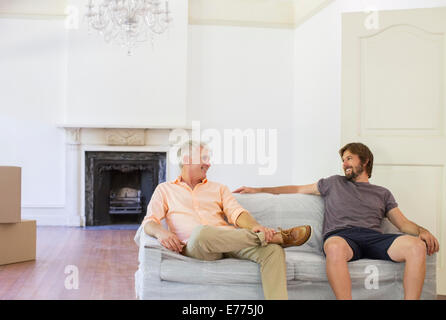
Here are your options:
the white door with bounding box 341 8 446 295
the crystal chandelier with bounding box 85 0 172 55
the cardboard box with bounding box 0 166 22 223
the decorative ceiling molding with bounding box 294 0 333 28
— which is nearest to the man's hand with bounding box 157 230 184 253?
the white door with bounding box 341 8 446 295

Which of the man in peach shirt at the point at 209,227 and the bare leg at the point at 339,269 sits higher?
the man in peach shirt at the point at 209,227

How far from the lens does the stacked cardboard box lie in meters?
4.09

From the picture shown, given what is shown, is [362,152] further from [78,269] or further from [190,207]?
[78,269]

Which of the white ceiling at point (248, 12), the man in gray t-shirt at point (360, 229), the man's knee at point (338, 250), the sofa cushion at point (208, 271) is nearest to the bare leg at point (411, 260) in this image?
the man in gray t-shirt at point (360, 229)

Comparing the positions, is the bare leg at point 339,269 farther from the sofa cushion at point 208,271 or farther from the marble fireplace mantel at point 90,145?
the marble fireplace mantel at point 90,145

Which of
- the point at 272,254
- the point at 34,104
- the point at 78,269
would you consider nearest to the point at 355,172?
the point at 272,254

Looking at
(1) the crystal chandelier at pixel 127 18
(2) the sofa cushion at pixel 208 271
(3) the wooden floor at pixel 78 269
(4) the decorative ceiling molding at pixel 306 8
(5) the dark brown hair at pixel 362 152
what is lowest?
(3) the wooden floor at pixel 78 269

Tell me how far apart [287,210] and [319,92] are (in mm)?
2878

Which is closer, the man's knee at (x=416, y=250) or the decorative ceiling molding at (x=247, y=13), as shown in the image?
the man's knee at (x=416, y=250)

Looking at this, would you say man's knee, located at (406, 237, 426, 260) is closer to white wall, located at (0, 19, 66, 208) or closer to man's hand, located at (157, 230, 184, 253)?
Result: man's hand, located at (157, 230, 184, 253)

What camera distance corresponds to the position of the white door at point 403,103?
131 inches

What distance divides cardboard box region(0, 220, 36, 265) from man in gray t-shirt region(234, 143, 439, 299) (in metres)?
2.10

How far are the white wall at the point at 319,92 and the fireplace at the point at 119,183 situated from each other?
1.70 m
